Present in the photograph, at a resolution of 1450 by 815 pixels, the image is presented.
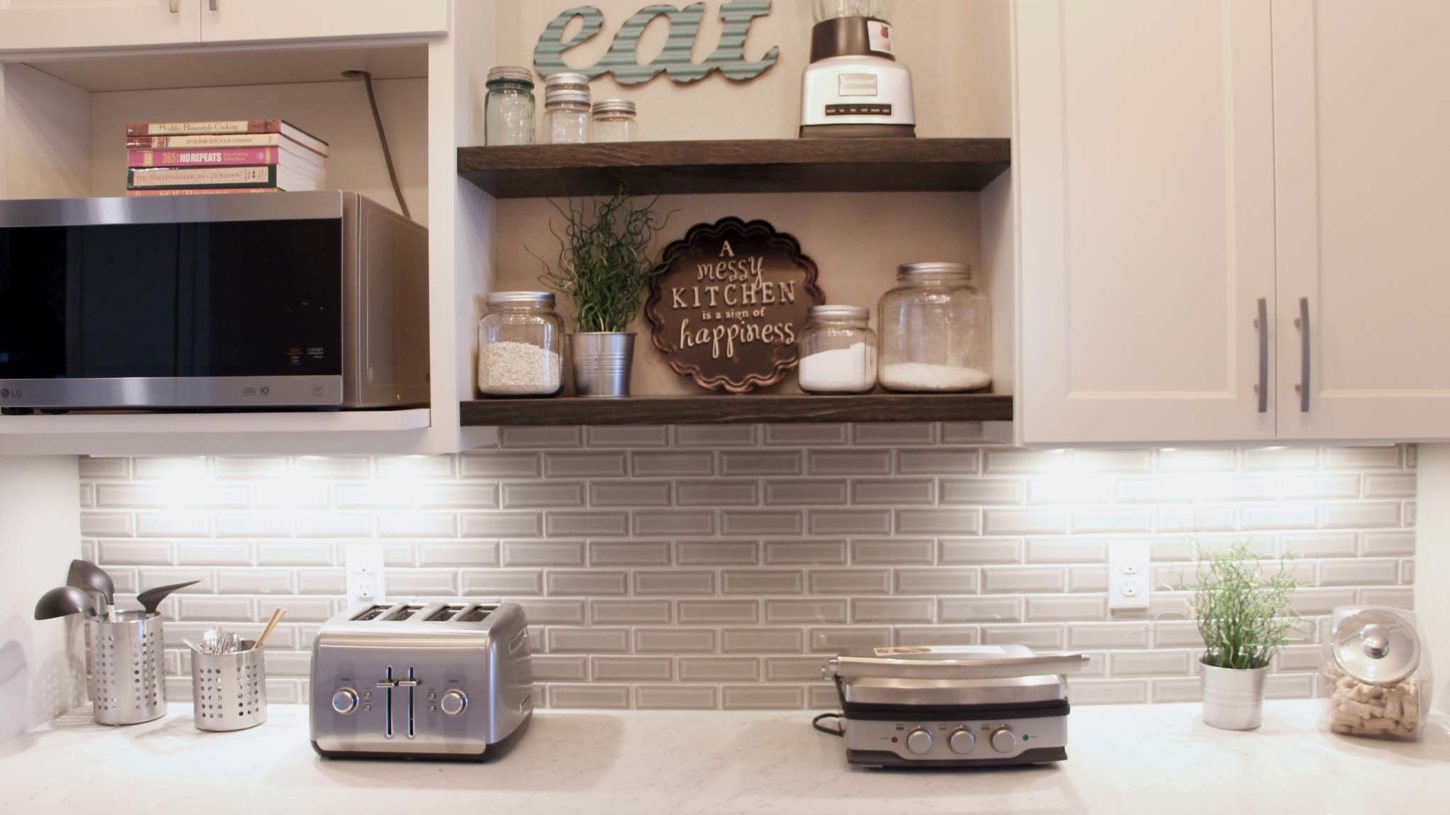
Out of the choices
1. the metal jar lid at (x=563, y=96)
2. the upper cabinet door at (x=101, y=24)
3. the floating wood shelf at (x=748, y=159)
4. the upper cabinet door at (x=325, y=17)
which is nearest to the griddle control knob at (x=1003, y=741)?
the floating wood shelf at (x=748, y=159)

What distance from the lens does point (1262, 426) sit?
5.22ft

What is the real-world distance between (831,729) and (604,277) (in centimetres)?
→ 93

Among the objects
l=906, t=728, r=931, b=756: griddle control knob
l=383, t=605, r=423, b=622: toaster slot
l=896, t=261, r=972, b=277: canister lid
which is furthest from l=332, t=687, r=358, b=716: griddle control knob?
l=896, t=261, r=972, b=277: canister lid

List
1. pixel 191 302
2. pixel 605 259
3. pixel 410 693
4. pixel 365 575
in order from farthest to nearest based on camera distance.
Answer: pixel 365 575
pixel 605 259
pixel 410 693
pixel 191 302

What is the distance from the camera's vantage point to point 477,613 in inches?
69.7

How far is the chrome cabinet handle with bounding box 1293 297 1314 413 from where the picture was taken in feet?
5.17

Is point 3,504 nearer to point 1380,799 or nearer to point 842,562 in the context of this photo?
point 842,562

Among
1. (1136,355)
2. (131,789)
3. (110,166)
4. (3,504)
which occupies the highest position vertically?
(110,166)

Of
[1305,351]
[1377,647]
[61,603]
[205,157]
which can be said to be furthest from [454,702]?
[1377,647]

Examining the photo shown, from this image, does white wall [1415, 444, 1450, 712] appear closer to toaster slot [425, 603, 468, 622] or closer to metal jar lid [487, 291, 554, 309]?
metal jar lid [487, 291, 554, 309]

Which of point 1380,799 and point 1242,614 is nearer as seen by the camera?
point 1380,799

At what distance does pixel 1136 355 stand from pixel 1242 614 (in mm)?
564

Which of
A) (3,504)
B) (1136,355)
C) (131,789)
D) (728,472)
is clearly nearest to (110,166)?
(3,504)

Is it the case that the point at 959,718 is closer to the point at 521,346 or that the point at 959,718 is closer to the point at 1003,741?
the point at 1003,741
